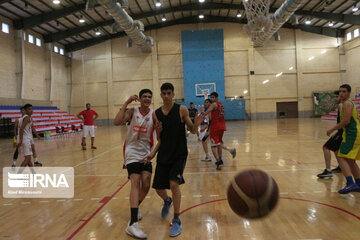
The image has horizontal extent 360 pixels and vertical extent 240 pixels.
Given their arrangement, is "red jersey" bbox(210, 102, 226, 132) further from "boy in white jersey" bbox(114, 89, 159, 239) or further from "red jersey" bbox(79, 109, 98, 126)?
"red jersey" bbox(79, 109, 98, 126)

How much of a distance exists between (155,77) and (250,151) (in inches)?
786

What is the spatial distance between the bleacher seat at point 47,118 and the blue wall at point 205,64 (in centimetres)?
1120

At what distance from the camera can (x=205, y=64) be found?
26.8m

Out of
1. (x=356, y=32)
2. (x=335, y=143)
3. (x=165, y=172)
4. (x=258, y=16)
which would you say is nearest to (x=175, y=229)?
(x=165, y=172)

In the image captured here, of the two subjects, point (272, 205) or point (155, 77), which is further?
point (155, 77)

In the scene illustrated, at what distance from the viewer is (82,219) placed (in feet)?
11.5

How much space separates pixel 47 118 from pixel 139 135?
20227 millimetres

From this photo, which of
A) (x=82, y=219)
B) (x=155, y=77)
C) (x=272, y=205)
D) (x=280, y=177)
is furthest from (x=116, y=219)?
(x=155, y=77)

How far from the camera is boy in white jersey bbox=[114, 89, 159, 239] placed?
10.6ft

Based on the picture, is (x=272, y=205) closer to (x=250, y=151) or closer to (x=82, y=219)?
(x=82, y=219)

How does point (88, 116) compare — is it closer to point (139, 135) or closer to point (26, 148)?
point (26, 148)

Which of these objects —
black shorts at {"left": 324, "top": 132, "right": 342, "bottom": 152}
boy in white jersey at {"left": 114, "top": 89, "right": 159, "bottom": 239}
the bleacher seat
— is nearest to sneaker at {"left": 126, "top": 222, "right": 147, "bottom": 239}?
boy in white jersey at {"left": 114, "top": 89, "right": 159, "bottom": 239}

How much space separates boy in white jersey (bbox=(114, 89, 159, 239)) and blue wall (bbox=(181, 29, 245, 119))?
2317 cm

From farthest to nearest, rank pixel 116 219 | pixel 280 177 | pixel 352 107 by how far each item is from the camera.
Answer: pixel 280 177 → pixel 352 107 → pixel 116 219
